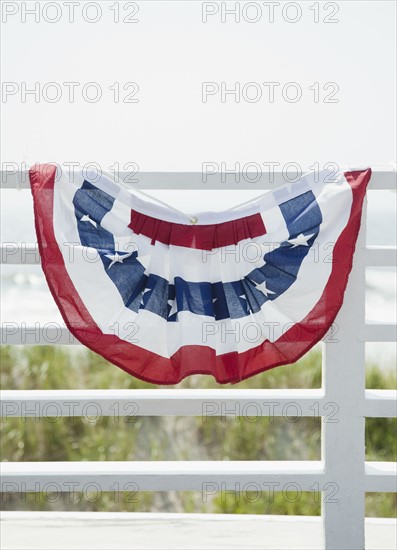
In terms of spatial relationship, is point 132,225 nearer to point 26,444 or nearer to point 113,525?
point 113,525

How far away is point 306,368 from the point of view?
25.5 feet

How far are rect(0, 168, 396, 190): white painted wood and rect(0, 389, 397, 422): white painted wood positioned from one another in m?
0.77

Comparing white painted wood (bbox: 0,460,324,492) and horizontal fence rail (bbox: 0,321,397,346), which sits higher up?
horizontal fence rail (bbox: 0,321,397,346)

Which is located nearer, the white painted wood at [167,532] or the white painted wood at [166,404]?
the white painted wood at [166,404]

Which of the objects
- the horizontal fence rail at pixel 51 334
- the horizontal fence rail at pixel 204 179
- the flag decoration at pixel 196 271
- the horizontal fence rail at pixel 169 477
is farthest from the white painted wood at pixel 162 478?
the horizontal fence rail at pixel 204 179

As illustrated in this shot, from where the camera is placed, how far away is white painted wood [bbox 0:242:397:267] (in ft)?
11.0

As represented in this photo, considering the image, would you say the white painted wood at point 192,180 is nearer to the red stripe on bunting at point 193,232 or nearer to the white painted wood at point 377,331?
the red stripe on bunting at point 193,232

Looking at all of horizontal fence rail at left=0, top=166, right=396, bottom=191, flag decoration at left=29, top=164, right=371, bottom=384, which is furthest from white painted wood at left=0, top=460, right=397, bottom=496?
horizontal fence rail at left=0, top=166, right=396, bottom=191

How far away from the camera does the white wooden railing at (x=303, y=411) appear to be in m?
3.43

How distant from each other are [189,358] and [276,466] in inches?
22.0

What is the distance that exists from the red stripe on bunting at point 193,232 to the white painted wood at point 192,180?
0.12 meters

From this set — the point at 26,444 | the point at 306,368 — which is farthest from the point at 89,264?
the point at 306,368

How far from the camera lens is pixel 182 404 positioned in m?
3.44

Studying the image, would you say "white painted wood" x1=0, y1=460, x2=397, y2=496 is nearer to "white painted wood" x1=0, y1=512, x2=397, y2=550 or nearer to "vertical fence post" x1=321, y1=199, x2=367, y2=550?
"vertical fence post" x1=321, y1=199, x2=367, y2=550
